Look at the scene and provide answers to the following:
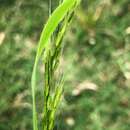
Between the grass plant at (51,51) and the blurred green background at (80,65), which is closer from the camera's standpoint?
the grass plant at (51,51)

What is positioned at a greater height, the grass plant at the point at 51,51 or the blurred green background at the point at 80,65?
the blurred green background at the point at 80,65

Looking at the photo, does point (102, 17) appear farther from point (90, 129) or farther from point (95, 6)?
point (90, 129)

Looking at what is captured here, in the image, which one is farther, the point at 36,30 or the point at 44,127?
the point at 36,30

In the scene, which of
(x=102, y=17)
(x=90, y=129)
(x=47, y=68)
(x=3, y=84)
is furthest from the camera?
(x=102, y=17)

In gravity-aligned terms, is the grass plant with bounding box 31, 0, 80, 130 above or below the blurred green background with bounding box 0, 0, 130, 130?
below

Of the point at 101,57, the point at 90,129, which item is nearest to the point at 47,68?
the point at 90,129

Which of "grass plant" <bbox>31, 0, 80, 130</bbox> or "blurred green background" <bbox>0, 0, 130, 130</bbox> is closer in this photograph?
"grass plant" <bbox>31, 0, 80, 130</bbox>

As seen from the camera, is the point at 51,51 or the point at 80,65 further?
the point at 80,65

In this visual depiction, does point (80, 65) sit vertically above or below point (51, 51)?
above
